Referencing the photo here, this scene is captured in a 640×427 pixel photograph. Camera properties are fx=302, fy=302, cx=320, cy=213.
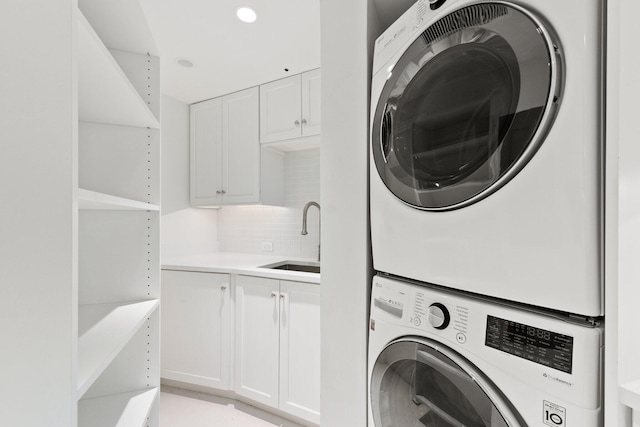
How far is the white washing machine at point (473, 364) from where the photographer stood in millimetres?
503

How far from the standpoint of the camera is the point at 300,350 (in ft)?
5.98

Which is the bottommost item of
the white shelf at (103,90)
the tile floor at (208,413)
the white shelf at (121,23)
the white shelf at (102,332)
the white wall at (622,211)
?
the tile floor at (208,413)

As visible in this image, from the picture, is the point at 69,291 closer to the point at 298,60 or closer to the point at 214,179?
the point at 298,60

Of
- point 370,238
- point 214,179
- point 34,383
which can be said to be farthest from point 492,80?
point 214,179

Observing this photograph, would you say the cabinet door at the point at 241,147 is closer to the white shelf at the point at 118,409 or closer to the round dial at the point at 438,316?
the white shelf at the point at 118,409

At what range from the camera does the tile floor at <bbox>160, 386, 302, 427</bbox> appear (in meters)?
1.88

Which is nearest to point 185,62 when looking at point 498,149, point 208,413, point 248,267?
point 248,267


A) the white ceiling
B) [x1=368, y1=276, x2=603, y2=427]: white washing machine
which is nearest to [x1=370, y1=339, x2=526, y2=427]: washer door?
[x1=368, y1=276, x2=603, y2=427]: white washing machine

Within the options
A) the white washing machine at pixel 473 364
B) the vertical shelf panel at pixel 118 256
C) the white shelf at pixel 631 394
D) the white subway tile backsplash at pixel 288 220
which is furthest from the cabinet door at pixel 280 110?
the white shelf at pixel 631 394

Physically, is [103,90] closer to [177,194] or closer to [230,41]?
[230,41]

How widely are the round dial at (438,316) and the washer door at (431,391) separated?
0.05 metres

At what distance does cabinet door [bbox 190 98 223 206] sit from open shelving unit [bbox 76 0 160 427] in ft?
4.48

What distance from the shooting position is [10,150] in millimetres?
524

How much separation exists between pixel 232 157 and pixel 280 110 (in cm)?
60
